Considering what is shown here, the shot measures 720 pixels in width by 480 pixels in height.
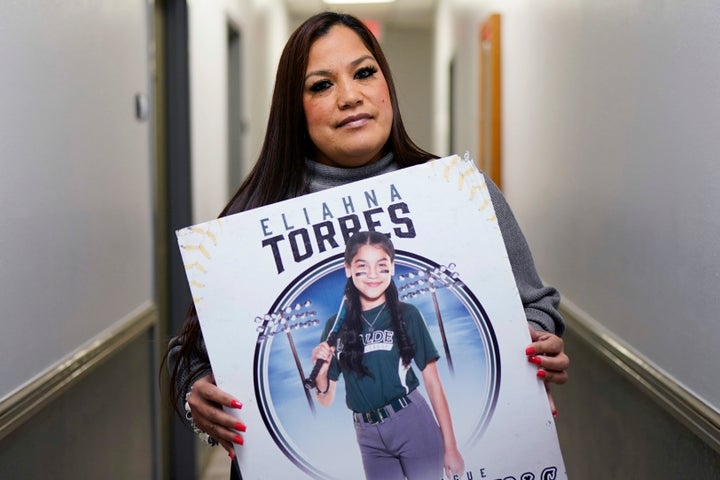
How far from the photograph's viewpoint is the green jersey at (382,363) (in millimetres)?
1185

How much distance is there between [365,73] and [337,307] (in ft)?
1.22

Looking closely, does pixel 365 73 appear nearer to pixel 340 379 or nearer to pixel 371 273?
pixel 371 273

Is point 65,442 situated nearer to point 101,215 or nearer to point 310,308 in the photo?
point 101,215

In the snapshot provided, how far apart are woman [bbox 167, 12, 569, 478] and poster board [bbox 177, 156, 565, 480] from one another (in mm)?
76

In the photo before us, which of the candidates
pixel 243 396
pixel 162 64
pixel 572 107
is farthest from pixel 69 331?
pixel 162 64

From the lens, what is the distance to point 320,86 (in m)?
1.35

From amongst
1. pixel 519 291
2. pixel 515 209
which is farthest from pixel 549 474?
pixel 515 209

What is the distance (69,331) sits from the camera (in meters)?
2.17

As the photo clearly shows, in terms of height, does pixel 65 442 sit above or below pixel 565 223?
below

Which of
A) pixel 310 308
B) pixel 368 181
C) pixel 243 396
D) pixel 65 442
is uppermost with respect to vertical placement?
pixel 368 181

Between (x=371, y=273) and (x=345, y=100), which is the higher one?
(x=345, y=100)

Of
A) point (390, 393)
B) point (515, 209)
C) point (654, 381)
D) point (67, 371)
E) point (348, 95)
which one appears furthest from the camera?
point (515, 209)

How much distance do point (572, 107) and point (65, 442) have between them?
1632 mm

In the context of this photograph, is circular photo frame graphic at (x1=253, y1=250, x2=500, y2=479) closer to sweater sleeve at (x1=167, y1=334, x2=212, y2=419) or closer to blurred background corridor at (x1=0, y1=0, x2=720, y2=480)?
sweater sleeve at (x1=167, y1=334, x2=212, y2=419)
